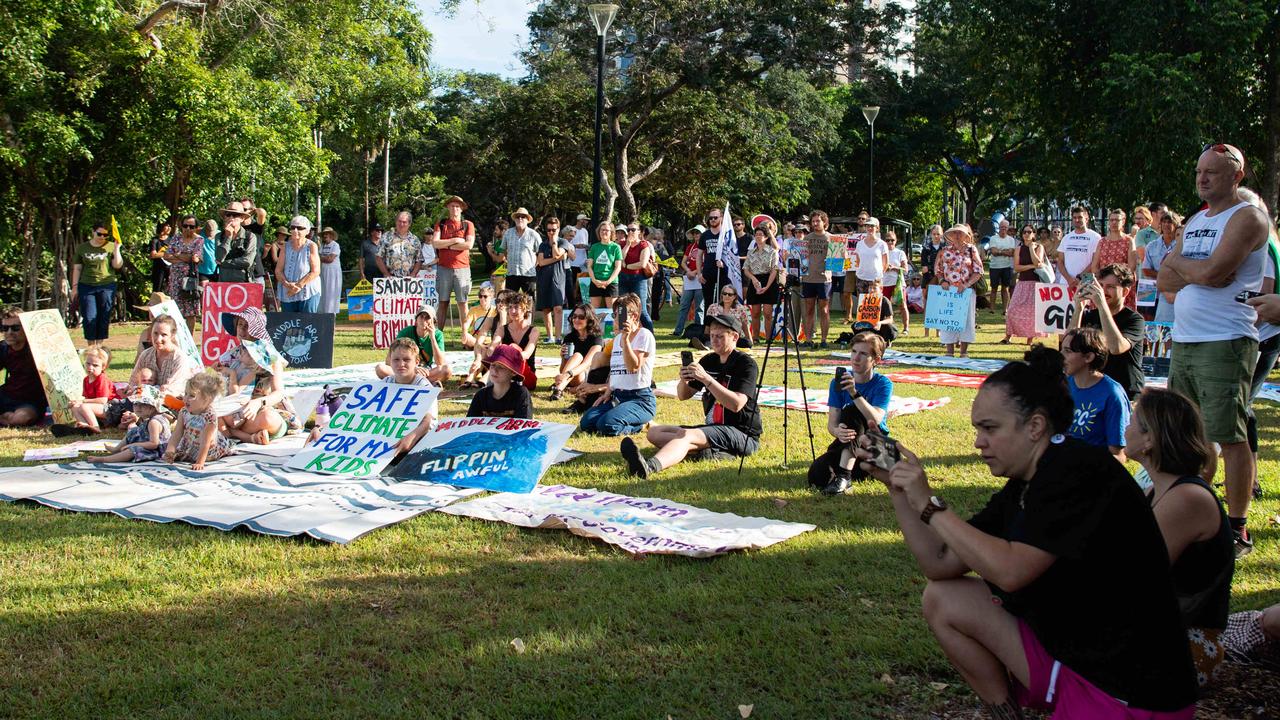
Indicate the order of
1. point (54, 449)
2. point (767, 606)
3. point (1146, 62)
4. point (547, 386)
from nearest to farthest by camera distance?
1. point (767, 606)
2. point (54, 449)
3. point (547, 386)
4. point (1146, 62)

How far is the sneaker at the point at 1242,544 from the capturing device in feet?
Result: 17.9

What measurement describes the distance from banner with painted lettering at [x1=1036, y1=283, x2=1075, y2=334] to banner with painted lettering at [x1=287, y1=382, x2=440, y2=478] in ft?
33.6

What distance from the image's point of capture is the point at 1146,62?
850 inches

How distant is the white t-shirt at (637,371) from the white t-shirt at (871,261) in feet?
26.2

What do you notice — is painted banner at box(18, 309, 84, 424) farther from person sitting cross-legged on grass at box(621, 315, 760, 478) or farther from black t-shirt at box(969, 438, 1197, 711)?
black t-shirt at box(969, 438, 1197, 711)

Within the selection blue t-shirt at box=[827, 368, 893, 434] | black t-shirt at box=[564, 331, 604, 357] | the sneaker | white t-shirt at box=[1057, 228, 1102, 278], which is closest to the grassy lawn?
the sneaker

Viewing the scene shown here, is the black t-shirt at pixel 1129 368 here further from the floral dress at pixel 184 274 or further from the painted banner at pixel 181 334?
the floral dress at pixel 184 274

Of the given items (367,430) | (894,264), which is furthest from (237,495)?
(894,264)

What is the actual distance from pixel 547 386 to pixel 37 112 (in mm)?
10650

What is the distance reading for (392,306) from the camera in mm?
16016

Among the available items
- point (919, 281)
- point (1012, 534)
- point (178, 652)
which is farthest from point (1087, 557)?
point (919, 281)

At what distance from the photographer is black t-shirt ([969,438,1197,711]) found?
2.92 metres

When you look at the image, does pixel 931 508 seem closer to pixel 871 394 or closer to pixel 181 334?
Result: pixel 871 394

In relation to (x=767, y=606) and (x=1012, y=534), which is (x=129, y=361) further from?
(x=1012, y=534)
